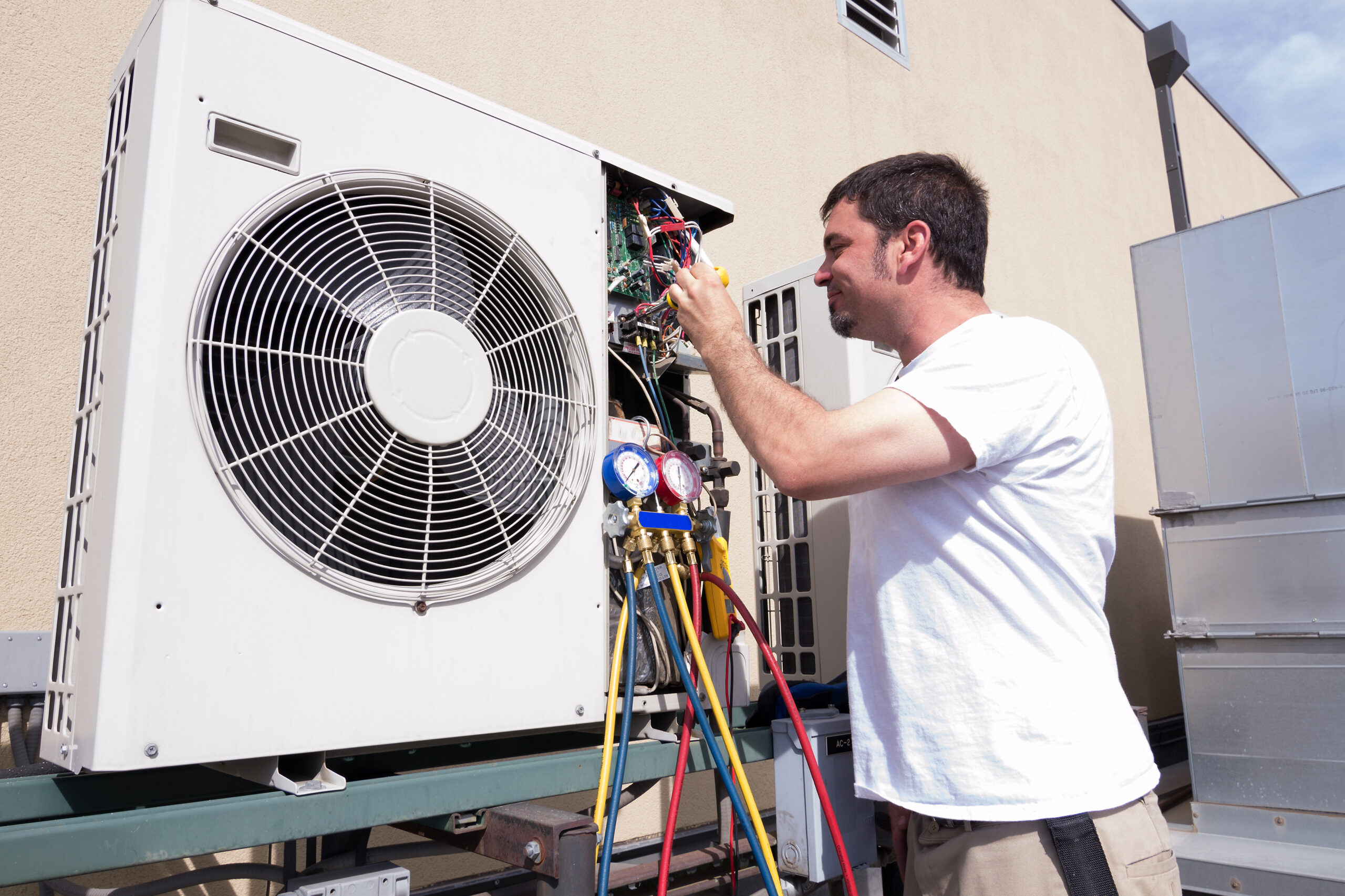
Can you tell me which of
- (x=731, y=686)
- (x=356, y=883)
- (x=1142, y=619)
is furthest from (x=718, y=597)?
(x=1142, y=619)

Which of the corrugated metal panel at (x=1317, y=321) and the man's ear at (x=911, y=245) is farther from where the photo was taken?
the corrugated metal panel at (x=1317, y=321)

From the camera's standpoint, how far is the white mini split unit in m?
0.75

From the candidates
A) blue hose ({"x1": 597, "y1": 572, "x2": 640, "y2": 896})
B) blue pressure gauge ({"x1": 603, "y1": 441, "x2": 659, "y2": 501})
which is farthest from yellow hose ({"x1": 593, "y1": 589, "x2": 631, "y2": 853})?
blue pressure gauge ({"x1": 603, "y1": 441, "x2": 659, "y2": 501})

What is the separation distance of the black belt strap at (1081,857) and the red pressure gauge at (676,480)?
56 centimetres

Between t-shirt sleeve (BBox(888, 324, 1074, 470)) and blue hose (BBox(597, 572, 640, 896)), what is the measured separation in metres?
0.40

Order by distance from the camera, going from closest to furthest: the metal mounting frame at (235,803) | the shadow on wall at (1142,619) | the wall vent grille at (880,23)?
the metal mounting frame at (235,803), the wall vent grille at (880,23), the shadow on wall at (1142,619)

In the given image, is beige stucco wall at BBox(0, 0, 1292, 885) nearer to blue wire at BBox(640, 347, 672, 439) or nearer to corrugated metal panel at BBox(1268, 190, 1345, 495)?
blue wire at BBox(640, 347, 672, 439)

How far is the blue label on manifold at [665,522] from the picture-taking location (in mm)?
1080

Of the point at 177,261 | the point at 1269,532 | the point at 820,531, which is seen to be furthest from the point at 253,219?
the point at 1269,532

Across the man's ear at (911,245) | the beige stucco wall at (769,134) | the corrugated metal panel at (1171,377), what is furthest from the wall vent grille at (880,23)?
the man's ear at (911,245)

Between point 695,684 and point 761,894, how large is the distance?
47cm

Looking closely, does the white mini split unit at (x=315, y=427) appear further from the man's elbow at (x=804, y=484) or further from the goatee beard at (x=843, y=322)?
the goatee beard at (x=843, y=322)

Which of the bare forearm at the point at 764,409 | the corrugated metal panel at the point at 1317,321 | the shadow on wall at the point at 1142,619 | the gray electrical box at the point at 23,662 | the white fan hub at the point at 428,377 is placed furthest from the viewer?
the shadow on wall at the point at 1142,619

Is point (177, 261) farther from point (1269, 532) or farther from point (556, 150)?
point (1269, 532)
